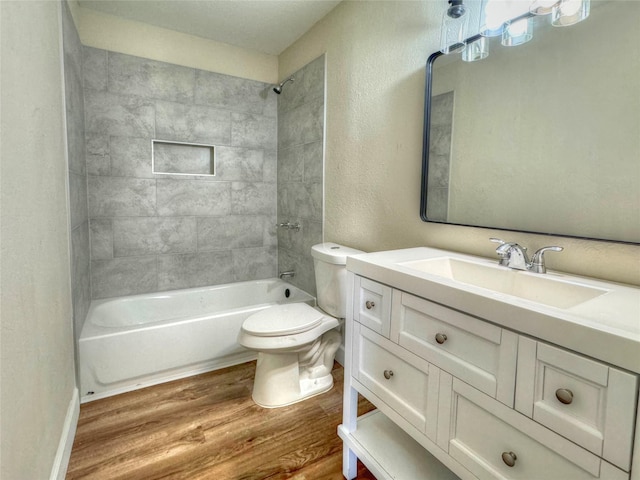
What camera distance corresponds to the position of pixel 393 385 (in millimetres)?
1178

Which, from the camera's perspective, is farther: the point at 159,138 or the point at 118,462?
the point at 159,138

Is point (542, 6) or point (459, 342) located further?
point (542, 6)

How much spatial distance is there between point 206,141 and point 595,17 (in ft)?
8.26

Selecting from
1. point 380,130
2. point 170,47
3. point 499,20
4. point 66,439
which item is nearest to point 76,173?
point 170,47

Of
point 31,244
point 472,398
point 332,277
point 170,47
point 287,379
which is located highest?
point 170,47

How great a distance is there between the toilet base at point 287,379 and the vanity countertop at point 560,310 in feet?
3.23

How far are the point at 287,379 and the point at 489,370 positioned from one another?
51.6 inches

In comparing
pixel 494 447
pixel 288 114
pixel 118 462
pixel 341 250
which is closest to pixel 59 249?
pixel 118 462

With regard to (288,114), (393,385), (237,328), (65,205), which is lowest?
(237,328)

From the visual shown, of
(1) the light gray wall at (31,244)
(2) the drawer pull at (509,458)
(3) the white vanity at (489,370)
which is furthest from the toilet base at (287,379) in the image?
(2) the drawer pull at (509,458)

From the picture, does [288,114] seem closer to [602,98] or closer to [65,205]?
[65,205]

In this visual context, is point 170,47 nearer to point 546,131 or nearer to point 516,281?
point 546,131

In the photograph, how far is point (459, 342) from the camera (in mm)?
935

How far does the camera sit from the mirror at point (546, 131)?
1016 millimetres
